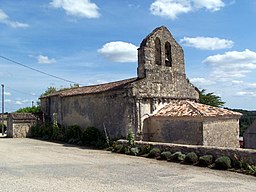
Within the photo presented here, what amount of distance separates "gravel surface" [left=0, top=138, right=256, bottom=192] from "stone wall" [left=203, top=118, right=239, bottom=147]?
503 centimetres

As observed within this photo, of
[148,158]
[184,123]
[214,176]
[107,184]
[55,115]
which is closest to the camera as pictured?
[107,184]

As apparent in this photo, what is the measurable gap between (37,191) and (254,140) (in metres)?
27.4

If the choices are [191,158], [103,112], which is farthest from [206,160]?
[103,112]

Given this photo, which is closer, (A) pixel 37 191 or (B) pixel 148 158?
(A) pixel 37 191

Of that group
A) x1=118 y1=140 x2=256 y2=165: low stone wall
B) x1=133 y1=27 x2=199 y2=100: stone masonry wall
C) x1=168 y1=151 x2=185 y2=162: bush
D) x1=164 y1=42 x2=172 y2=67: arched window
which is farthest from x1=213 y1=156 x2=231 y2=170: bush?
x1=164 y1=42 x2=172 y2=67: arched window

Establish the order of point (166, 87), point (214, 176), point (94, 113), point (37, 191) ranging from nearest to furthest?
point (37, 191)
point (214, 176)
point (166, 87)
point (94, 113)

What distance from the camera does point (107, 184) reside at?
982 cm

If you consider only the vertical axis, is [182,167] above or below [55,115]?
below

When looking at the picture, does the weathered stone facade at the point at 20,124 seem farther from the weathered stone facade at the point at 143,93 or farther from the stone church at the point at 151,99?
the stone church at the point at 151,99

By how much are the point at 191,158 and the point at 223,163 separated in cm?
165

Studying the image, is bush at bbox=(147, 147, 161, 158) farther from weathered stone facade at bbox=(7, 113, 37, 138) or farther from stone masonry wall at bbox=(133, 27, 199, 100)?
weathered stone facade at bbox=(7, 113, 37, 138)

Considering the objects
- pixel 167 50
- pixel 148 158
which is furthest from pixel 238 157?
pixel 167 50

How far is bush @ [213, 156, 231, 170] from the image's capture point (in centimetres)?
1287

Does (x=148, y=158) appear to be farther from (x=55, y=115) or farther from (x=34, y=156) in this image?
(x=55, y=115)
